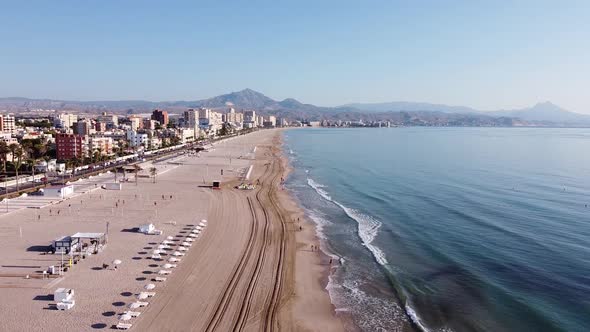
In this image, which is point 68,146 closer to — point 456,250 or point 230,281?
point 230,281

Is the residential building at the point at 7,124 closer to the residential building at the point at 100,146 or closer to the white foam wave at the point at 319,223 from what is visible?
the residential building at the point at 100,146

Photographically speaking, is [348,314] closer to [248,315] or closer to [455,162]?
[248,315]

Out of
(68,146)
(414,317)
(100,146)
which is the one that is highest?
(68,146)

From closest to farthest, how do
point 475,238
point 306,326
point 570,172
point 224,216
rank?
point 306,326 < point 475,238 < point 224,216 < point 570,172

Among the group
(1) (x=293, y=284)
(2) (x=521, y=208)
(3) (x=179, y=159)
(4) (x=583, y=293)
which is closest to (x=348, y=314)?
(1) (x=293, y=284)

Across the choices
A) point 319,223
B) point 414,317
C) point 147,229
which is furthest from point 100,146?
point 414,317

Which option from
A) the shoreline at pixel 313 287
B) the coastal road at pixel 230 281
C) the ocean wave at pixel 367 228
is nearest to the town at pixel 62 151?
the coastal road at pixel 230 281

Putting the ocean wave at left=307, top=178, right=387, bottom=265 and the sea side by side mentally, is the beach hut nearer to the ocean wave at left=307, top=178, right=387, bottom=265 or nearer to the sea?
the sea
